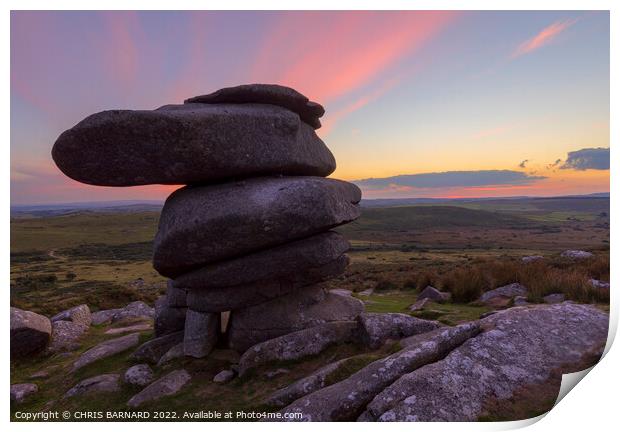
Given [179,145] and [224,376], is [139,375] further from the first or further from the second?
[179,145]

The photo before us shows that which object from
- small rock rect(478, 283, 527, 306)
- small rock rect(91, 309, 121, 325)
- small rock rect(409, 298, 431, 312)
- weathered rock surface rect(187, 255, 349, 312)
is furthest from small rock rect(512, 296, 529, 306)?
small rock rect(91, 309, 121, 325)

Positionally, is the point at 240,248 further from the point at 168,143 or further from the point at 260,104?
the point at 260,104

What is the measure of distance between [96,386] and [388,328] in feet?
31.6

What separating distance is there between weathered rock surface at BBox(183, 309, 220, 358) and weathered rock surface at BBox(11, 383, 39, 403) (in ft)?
17.2

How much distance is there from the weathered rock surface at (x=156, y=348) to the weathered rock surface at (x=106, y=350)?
5.76 feet

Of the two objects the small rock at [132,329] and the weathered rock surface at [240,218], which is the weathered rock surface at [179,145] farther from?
the small rock at [132,329]

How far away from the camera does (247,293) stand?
41.7ft

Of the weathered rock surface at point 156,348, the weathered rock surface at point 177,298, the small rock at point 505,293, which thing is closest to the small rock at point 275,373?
the weathered rock surface at point 156,348

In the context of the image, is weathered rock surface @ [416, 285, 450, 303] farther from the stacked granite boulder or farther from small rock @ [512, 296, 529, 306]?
the stacked granite boulder

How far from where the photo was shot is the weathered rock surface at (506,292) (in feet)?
51.7

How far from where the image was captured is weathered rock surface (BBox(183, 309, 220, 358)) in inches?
497

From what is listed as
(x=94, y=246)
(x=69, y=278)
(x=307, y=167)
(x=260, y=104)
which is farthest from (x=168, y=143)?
(x=94, y=246)

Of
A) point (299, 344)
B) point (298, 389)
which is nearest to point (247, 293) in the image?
point (299, 344)

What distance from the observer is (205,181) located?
1258 cm
